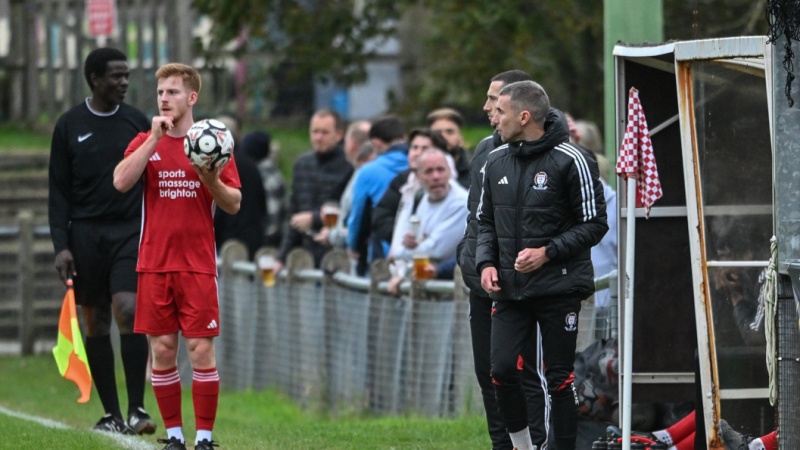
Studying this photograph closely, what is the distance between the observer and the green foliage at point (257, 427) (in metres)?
9.29

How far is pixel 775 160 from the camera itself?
25.1 ft

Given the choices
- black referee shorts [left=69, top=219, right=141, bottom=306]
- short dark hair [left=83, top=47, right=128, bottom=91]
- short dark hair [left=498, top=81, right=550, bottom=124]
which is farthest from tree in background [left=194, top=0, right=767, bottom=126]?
short dark hair [left=498, top=81, right=550, bottom=124]

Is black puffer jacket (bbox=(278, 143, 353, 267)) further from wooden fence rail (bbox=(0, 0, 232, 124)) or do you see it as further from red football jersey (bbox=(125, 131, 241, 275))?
red football jersey (bbox=(125, 131, 241, 275))

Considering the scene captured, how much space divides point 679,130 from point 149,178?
3.03 meters

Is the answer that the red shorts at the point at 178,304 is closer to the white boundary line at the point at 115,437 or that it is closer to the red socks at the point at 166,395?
the red socks at the point at 166,395

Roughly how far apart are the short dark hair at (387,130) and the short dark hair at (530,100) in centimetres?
564

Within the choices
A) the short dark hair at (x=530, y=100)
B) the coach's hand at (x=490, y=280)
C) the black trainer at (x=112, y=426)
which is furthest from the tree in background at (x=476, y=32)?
the coach's hand at (x=490, y=280)

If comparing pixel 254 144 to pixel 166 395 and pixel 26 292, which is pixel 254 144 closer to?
pixel 26 292

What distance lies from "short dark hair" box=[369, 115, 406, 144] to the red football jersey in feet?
17.2

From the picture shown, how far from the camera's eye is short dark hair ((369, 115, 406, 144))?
13.7 meters

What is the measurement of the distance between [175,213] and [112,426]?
234 cm

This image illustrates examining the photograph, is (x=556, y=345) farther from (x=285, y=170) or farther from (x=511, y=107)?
(x=285, y=170)

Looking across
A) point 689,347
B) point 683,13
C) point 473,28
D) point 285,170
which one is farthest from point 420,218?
point 285,170

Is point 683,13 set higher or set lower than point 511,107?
higher
